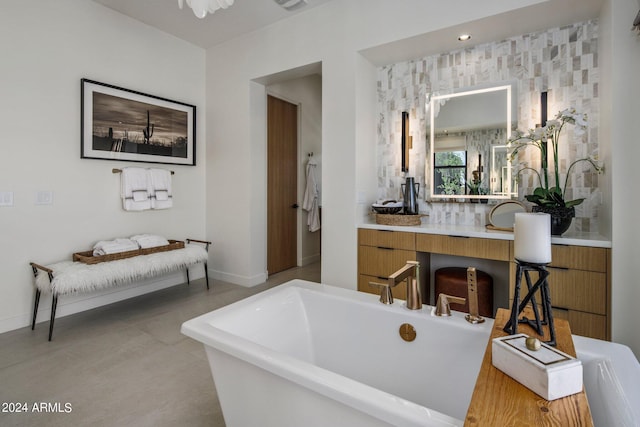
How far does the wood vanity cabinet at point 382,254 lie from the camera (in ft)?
9.20

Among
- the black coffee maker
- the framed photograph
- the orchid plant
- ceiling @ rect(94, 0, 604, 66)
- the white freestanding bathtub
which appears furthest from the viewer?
the framed photograph

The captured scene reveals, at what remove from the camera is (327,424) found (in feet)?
3.41

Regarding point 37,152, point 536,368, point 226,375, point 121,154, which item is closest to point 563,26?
point 536,368

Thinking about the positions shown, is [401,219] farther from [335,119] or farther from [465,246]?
[335,119]

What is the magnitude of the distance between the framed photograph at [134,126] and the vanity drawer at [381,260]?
252 cm

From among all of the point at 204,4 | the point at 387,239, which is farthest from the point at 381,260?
the point at 204,4

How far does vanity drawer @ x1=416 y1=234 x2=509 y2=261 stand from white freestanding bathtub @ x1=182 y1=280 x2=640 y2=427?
117 centimetres

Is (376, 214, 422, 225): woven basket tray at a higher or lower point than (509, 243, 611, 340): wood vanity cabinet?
higher

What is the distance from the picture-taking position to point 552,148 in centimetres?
262

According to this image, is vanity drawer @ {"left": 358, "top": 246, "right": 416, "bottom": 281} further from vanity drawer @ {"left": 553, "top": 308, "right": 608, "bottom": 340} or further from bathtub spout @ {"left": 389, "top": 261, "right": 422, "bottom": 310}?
bathtub spout @ {"left": 389, "top": 261, "right": 422, "bottom": 310}

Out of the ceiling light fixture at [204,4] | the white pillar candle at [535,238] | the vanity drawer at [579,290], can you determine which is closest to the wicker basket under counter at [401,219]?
the vanity drawer at [579,290]

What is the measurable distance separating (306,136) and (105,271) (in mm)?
3386

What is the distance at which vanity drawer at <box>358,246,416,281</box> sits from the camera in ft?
9.27

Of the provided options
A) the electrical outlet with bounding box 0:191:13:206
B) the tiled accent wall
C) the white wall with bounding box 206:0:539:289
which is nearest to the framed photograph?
the white wall with bounding box 206:0:539:289
